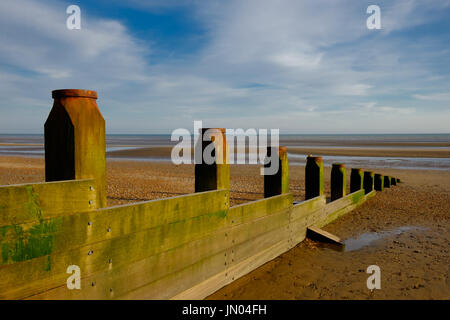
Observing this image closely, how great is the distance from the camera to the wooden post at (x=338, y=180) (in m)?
8.09

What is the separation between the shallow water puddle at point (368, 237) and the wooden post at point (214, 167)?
3.16m

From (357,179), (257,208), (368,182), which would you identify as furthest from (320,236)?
(368,182)

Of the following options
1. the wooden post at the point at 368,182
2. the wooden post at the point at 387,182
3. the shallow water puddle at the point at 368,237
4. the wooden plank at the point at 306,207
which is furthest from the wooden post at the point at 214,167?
the wooden post at the point at 387,182

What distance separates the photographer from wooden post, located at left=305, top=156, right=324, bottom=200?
6.26m

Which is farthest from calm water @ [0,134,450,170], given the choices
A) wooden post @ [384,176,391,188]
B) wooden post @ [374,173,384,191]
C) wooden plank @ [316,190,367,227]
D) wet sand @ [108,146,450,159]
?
wooden plank @ [316,190,367,227]

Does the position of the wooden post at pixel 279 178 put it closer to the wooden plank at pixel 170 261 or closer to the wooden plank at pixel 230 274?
the wooden plank at pixel 170 261

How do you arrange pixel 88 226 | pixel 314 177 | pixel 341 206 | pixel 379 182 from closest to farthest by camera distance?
pixel 88 226, pixel 314 177, pixel 341 206, pixel 379 182

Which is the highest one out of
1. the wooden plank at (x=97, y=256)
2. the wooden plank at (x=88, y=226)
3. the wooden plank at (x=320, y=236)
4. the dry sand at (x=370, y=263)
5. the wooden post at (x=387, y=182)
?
the wooden plank at (x=88, y=226)

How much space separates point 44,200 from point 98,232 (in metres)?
0.48

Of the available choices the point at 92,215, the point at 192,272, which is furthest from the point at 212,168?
the point at 92,215

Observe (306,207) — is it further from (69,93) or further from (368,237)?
(69,93)

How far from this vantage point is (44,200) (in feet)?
7.07
